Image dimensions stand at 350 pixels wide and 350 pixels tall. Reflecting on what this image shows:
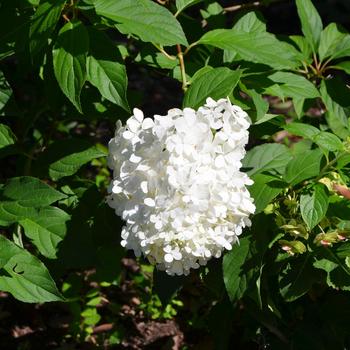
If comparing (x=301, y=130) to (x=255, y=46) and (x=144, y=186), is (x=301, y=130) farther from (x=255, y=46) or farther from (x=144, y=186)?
(x=144, y=186)

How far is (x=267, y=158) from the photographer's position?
2.23 m

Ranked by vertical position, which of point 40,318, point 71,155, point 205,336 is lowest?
point 205,336

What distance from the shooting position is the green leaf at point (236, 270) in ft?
6.31

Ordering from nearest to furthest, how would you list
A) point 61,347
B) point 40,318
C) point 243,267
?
point 243,267 → point 61,347 → point 40,318

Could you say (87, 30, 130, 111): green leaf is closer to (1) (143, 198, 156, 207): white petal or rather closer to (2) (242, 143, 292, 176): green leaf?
(1) (143, 198, 156, 207): white petal

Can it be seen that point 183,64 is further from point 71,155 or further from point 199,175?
point 199,175

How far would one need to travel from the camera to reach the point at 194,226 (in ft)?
5.62

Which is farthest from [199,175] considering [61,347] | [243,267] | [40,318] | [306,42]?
[40,318]

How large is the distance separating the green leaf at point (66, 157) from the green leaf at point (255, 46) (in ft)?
1.79

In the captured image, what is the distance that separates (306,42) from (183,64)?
700 millimetres

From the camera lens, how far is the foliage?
191cm

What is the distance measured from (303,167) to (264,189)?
0.15m

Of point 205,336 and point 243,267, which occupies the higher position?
point 243,267

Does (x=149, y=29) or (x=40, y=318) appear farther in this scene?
(x=40, y=318)
